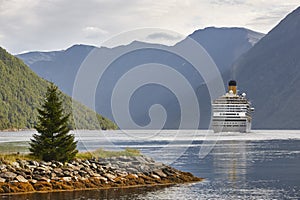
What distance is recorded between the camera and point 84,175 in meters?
54.8

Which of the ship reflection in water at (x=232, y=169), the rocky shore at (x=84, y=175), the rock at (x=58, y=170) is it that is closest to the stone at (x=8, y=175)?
the rocky shore at (x=84, y=175)

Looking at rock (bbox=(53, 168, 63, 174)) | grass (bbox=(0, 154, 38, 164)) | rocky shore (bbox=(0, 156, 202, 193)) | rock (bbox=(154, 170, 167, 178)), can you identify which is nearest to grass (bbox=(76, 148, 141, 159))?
rocky shore (bbox=(0, 156, 202, 193))

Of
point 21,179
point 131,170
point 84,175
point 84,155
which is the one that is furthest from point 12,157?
point 131,170

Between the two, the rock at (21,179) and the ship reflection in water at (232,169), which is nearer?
the rock at (21,179)

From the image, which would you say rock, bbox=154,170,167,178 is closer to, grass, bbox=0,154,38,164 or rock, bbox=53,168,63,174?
rock, bbox=53,168,63,174

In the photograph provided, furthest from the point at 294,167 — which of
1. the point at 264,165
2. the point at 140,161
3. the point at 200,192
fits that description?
the point at 200,192

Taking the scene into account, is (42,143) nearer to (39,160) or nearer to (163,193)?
(39,160)

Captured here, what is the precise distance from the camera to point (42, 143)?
57.0 m

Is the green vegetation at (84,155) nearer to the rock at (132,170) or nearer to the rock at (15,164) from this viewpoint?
the rock at (15,164)

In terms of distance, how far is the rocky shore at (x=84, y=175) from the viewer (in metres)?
50.8

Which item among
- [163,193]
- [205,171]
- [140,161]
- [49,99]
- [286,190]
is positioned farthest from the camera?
[205,171]

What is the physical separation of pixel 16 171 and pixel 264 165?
125ft

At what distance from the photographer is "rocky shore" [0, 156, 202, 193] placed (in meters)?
50.8

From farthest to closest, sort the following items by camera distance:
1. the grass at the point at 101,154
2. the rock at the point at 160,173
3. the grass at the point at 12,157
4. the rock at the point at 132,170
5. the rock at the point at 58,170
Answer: the grass at the point at 101,154 → the rock at the point at 160,173 → the rock at the point at 132,170 → the grass at the point at 12,157 → the rock at the point at 58,170
